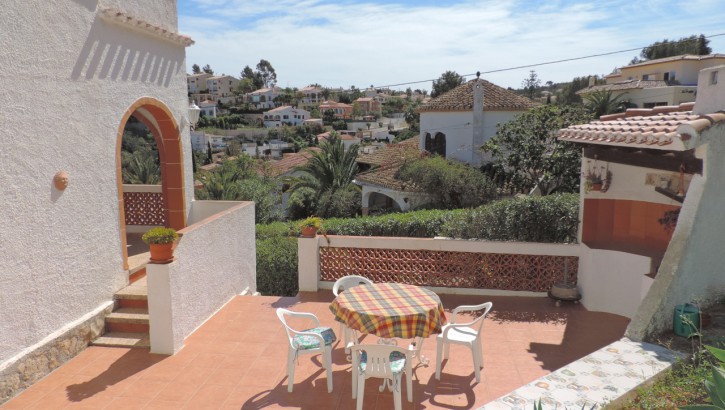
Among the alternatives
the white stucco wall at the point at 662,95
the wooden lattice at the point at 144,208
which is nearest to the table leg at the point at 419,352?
the wooden lattice at the point at 144,208

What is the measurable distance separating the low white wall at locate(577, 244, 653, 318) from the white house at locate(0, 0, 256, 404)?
6377mm

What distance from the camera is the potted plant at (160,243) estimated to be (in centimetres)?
646

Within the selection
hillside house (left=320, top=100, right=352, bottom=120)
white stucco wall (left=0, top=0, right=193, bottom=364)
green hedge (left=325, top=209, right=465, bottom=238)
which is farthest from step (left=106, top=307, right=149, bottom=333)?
hillside house (left=320, top=100, right=352, bottom=120)

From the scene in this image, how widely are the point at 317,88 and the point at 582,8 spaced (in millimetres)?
133613

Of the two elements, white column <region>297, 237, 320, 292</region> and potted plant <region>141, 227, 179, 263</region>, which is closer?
potted plant <region>141, 227, 179, 263</region>

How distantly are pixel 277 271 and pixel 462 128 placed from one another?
50.0 ft

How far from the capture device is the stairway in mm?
6992

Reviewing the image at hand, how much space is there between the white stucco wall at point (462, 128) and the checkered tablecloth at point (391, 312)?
19659mm

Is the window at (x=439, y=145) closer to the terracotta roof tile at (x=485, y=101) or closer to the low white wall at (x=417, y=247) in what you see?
the terracotta roof tile at (x=485, y=101)

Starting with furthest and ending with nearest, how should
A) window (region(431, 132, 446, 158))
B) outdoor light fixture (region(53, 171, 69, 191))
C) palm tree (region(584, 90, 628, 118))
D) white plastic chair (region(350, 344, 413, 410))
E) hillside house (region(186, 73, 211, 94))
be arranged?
hillside house (region(186, 73, 211, 94)) → palm tree (region(584, 90, 628, 118)) → window (region(431, 132, 446, 158)) → outdoor light fixture (region(53, 171, 69, 191)) → white plastic chair (region(350, 344, 413, 410))

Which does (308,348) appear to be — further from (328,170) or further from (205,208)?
(328,170)

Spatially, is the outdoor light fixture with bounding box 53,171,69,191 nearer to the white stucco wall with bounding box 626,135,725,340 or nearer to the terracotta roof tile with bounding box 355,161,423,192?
the white stucco wall with bounding box 626,135,725,340

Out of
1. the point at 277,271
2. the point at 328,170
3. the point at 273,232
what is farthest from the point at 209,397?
the point at 328,170

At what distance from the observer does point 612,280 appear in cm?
829
